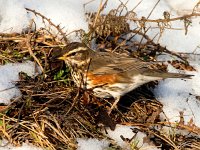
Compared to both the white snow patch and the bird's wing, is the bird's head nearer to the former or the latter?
the bird's wing

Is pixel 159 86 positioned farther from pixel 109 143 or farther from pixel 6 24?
pixel 6 24

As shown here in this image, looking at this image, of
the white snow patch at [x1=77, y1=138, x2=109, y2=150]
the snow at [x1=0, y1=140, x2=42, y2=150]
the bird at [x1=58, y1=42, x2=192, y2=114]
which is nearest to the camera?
the snow at [x1=0, y1=140, x2=42, y2=150]

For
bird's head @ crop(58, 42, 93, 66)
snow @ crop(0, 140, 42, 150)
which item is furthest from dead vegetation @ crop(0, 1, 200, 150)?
bird's head @ crop(58, 42, 93, 66)

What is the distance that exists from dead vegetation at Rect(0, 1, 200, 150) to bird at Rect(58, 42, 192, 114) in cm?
15

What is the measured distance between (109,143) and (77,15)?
2.25 metres

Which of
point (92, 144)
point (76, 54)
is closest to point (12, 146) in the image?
point (92, 144)

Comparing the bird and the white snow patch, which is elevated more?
the bird

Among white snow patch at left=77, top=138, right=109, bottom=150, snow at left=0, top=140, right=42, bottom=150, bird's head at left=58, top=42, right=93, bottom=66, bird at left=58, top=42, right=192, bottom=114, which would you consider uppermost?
bird's head at left=58, top=42, right=93, bottom=66

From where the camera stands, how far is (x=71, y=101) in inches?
217

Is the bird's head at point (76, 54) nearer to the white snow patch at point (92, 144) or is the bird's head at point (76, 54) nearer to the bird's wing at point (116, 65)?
the bird's wing at point (116, 65)

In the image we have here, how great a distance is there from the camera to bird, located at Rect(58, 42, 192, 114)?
5676 millimetres

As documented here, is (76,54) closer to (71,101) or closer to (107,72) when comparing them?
(107,72)

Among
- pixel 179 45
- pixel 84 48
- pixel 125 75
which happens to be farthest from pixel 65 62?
pixel 179 45

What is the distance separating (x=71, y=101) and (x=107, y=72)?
1.83 ft
